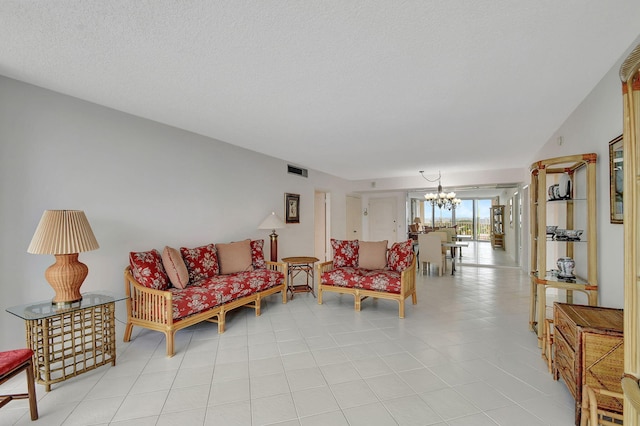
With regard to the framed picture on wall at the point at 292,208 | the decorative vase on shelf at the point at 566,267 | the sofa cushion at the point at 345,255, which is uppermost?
the framed picture on wall at the point at 292,208

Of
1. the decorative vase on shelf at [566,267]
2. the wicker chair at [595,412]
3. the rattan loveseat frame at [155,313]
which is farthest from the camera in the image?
the rattan loveseat frame at [155,313]

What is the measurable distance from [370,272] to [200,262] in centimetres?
234

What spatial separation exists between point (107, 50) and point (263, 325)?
9.53ft

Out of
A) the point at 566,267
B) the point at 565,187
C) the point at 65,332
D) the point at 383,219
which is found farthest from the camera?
the point at 383,219

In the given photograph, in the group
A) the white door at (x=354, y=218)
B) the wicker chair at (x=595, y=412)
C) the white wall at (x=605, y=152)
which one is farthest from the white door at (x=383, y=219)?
the wicker chair at (x=595, y=412)

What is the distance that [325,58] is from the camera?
198 cm

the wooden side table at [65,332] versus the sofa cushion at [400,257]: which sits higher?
the sofa cushion at [400,257]

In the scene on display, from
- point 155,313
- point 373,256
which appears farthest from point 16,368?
point 373,256

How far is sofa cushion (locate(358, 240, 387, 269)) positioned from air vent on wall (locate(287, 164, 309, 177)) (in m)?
2.17

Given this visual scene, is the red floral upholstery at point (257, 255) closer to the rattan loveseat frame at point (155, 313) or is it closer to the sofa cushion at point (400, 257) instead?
the rattan loveseat frame at point (155, 313)

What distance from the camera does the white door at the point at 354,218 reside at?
323 inches

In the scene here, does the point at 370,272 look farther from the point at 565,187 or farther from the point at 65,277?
the point at 65,277

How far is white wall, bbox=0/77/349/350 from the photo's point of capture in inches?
92.5

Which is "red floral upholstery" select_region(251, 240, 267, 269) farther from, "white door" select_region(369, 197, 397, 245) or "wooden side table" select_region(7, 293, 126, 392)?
"white door" select_region(369, 197, 397, 245)
